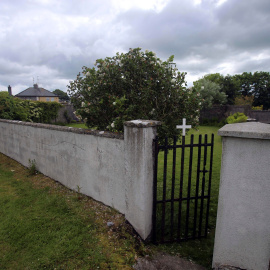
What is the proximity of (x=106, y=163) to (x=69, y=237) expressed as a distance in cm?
136

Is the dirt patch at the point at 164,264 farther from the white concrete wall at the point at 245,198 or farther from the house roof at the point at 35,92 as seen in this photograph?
the house roof at the point at 35,92

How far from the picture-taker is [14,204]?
4301mm

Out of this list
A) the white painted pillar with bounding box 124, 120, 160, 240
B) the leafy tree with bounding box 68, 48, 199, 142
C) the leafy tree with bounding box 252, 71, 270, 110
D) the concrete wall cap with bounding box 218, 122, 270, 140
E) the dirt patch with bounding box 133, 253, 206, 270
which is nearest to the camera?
the concrete wall cap with bounding box 218, 122, 270, 140

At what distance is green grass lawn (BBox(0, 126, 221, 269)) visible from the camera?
2752mm

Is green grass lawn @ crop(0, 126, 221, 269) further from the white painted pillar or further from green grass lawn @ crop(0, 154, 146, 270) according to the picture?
the white painted pillar

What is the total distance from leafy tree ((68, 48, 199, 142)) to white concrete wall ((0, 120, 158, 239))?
21.7 inches

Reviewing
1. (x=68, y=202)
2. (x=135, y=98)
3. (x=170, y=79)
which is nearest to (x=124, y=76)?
(x=135, y=98)

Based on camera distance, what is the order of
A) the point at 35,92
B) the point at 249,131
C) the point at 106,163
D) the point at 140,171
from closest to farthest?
1. the point at 249,131
2. the point at 140,171
3. the point at 106,163
4. the point at 35,92

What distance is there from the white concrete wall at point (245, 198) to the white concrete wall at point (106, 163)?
3.58 ft

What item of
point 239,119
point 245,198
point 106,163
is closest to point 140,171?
point 106,163

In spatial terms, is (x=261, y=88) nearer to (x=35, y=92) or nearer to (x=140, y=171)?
(x=140, y=171)

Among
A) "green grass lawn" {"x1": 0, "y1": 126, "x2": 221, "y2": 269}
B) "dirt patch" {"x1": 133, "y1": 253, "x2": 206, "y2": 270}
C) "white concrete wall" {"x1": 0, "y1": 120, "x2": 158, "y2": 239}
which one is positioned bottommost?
"dirt patch" {"x1": 133, "y1": 253, "x2": 206, "y2": 270}

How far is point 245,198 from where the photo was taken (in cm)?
244

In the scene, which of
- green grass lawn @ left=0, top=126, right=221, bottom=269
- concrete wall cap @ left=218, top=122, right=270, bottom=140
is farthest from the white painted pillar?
concrete wall cap @ left=218, top=122, right=270, bottom=140
